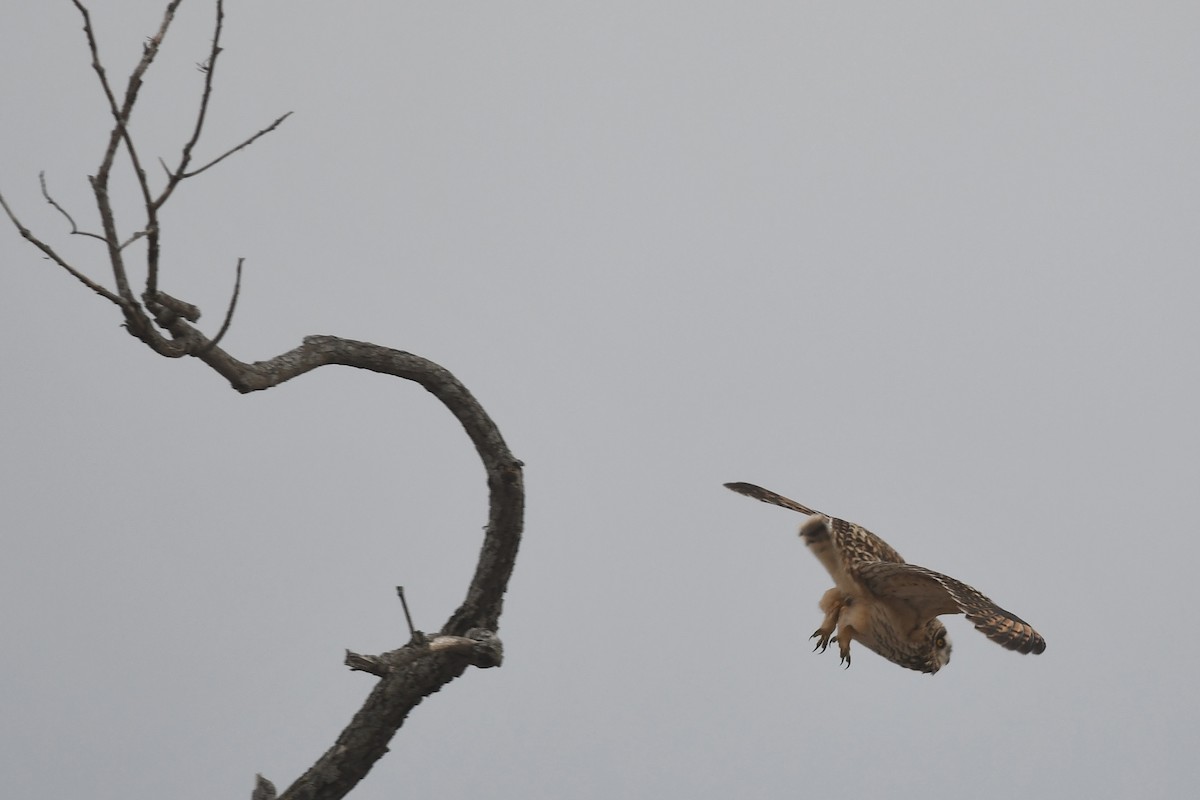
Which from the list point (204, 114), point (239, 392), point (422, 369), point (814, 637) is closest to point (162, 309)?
point (239, 392)

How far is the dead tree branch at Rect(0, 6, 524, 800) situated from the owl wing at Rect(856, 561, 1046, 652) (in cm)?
123

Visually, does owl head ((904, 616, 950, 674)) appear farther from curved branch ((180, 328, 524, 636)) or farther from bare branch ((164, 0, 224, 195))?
bare branch ((164, 0, 224, 195))

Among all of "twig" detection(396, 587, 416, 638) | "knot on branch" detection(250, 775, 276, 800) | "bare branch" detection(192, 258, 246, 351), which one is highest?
"bare branch" detection(192, 258, 246, 351)

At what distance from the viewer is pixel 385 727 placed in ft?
13.7

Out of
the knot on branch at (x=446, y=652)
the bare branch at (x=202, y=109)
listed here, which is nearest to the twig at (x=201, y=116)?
the bare branch at (x=202, y=109)

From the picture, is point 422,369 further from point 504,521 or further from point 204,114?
point 204,114

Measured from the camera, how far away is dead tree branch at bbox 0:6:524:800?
125 inches

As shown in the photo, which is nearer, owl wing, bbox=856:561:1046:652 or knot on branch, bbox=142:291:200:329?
knot on branch, bbox=142:291:200:329

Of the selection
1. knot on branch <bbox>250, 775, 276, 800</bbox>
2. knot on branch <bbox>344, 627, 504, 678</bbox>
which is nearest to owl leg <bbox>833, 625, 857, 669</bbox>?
knot on branch <bbox>344, 627, 504, 678</bbox>

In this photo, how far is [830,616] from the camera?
13.9 feet

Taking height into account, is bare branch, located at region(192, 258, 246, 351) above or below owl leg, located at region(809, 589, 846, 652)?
above

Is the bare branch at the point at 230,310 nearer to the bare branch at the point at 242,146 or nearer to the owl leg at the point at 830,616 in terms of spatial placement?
the bare branch at the point at 242,146

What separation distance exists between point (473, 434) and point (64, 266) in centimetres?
165

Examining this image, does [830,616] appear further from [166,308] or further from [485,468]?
[166,308]
